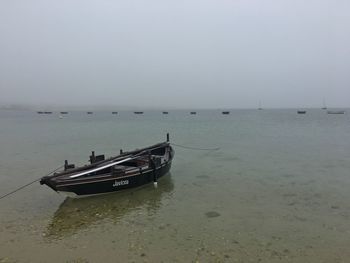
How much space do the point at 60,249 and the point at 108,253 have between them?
1.57 m

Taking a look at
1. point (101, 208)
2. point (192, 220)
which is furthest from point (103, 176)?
point (192, 220)

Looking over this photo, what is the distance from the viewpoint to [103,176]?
16.3 metres

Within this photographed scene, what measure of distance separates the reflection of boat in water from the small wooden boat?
45cm

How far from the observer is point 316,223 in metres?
12.6

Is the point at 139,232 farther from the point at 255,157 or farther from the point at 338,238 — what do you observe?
the point at 255,157

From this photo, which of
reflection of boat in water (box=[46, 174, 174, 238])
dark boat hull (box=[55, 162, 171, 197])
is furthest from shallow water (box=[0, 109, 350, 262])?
dark boat hull (box=[55, 162, 171, 197])

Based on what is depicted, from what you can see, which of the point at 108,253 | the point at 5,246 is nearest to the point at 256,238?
the point at 108,253

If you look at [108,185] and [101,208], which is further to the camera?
[108,185]

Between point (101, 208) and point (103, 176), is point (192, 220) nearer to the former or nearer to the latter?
point (101, 208)

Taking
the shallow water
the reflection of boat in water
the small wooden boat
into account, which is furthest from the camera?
the small wooden boat

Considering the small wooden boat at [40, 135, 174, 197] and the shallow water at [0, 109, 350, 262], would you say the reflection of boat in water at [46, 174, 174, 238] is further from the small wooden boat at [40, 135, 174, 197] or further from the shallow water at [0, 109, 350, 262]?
the small wooden boat at [40, 135, 174, 197]

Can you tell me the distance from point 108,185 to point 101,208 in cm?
188

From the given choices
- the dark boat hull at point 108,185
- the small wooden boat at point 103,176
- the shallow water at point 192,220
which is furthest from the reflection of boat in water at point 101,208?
the small wooden boat at point 103,176

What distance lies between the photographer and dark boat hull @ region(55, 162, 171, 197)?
49.0 ft
